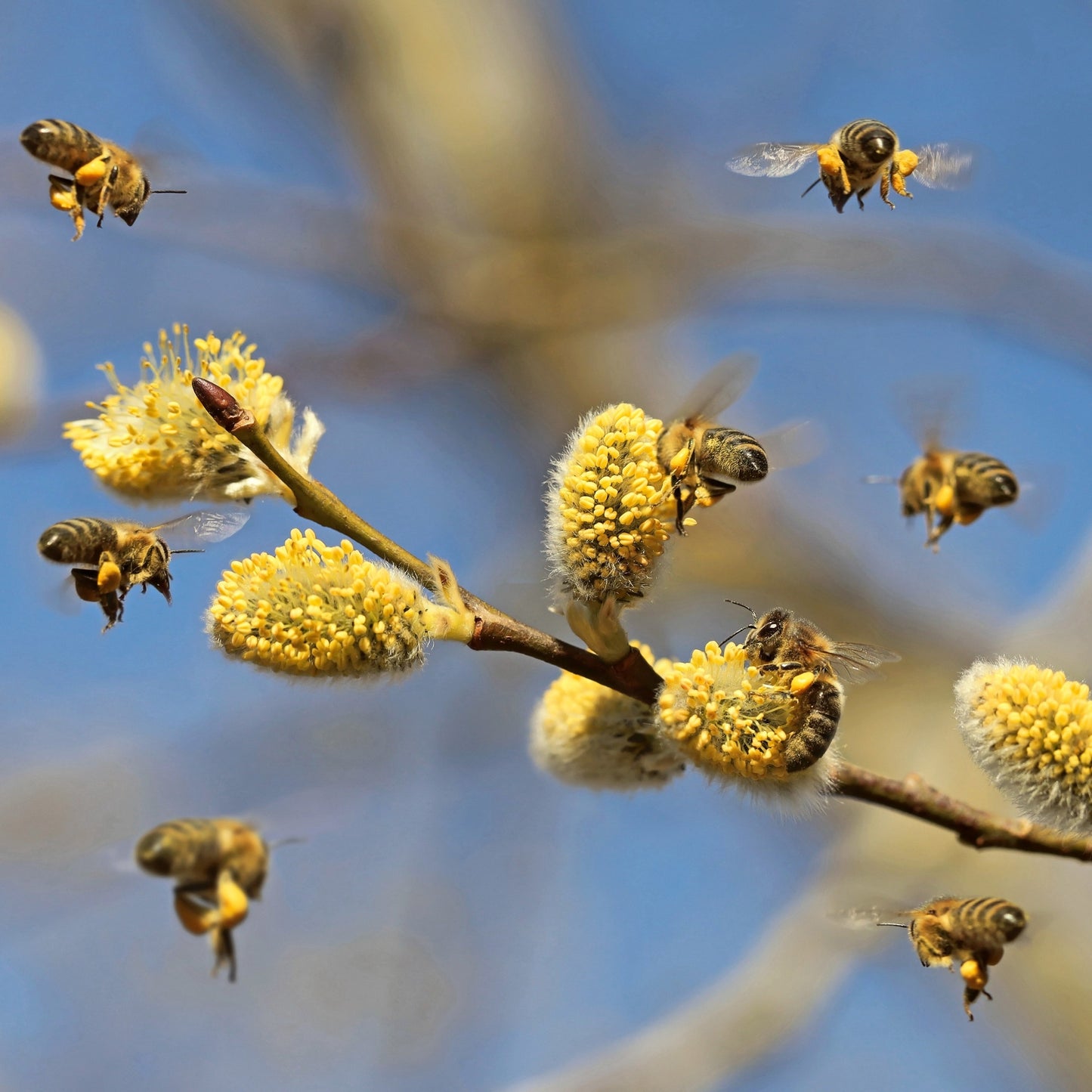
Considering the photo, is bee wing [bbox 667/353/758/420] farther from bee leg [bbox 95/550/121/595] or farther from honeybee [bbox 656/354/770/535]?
bee leg [bbox 95/550/121/595]

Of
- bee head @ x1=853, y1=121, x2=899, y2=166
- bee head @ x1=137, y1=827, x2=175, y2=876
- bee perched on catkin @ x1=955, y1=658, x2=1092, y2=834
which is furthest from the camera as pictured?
bee head @ x1=853, y1=121, x2=899, y2=166

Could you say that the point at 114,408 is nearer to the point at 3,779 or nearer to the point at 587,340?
the point at 3,779

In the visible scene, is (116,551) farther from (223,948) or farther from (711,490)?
(711,490)

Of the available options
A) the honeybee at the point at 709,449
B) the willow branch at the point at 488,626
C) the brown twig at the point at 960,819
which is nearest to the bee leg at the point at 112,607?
the willow branch at the point at 488,626

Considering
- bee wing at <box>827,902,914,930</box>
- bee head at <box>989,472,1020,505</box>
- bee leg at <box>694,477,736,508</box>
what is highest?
bee head at <box>989,472,1020,505</box>

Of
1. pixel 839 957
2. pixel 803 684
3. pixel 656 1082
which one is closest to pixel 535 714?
pixel 803 684

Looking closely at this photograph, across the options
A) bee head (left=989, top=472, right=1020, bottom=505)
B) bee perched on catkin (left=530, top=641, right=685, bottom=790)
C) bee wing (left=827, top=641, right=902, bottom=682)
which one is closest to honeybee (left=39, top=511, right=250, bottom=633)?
bee perched on catkin (left=530, top=641, right=685, bottom=790)
